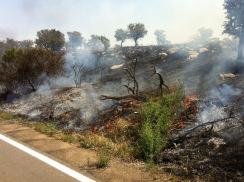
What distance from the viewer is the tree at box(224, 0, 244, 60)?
32.7m

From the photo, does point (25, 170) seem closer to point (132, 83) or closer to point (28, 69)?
point (28, 69)

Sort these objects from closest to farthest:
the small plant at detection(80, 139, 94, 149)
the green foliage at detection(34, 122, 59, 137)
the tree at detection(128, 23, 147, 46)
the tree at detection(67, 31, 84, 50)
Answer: the small plant at detection(80, 139, 94, 149) → the green foliage at detection(34, 122, 59, 137) → the tree at detection(128, 23, 147, 46) → the tree at detection(67, 31, 84, 50)

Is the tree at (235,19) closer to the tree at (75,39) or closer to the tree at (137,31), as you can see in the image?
the tree at (137,31)

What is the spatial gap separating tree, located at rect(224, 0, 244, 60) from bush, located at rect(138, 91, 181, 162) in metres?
20.3

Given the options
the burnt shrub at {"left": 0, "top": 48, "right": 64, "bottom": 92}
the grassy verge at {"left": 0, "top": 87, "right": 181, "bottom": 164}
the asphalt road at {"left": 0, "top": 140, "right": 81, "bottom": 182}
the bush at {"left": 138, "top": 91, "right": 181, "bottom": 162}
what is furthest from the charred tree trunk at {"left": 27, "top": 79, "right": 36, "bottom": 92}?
the asphalt road at {"left": 0, "top": 140, "right": 81, "bottom": 182}

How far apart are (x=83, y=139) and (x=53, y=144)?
37.7 inches

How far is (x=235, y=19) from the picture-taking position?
33938 mm

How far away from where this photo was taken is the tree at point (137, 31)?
68188 mm

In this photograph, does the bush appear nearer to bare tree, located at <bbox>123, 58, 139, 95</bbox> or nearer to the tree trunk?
bare tree, located at <bbox>123, 58, 139, 95</bbox>

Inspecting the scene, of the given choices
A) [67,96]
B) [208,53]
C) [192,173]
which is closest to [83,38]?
[208,53]

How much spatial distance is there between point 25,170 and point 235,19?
95.9 ft

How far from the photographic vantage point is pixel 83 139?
1122 centimetres

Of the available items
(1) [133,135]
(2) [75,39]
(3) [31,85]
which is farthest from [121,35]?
(1) [133,135]

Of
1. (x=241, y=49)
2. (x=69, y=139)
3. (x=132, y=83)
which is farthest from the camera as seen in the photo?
(x=241, y=49)
